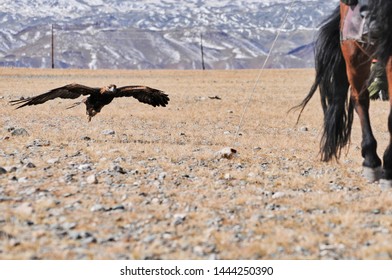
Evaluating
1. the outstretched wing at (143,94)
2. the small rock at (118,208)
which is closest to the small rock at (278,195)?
the small rock at (118,208)

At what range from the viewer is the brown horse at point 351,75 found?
802 centimetres

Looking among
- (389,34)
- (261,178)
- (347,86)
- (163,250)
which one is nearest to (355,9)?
(389,34)

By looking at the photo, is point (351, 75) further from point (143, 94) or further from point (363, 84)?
point (143, 94)

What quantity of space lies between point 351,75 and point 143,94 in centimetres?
620

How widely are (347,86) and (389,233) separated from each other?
4.82 meters

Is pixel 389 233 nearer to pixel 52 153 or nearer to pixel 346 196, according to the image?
pixel 346 196

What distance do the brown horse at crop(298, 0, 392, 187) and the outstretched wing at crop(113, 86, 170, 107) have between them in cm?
476

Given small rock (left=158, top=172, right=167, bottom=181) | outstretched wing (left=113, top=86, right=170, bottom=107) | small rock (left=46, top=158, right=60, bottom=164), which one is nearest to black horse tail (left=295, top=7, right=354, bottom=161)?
small rock (left=158, top=172, right=167, bottom=181)

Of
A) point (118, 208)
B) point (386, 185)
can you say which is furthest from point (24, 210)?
point (386, 185)

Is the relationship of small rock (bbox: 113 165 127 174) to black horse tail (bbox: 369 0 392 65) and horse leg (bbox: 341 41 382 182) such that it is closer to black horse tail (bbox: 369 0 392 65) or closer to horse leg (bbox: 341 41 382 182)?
horse leg (bbox: 341 41 382 182)

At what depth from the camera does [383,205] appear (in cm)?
722

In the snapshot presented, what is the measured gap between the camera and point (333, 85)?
10492mm

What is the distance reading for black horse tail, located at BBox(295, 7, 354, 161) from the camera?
10.4 metres

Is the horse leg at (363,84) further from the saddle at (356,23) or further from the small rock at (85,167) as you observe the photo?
the small rock at (85,167)
